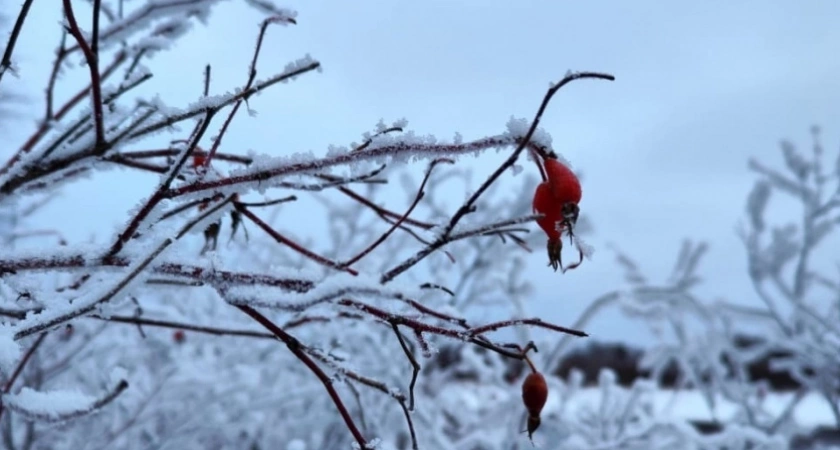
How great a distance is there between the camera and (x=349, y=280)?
2.81 feet

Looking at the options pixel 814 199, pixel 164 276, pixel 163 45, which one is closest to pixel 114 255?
pixel 164 276

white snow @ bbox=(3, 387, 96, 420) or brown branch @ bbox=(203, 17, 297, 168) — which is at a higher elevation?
brown branch @ bbox=(203, 17, 297, 168)

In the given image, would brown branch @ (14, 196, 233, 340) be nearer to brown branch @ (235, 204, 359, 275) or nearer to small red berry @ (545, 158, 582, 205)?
brown branch @ (235, 204, 359, 275)

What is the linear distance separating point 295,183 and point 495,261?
11.7 feet

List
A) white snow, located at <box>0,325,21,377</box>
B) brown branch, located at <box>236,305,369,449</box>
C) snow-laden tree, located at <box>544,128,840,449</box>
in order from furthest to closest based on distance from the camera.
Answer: snow-laden tree, located at <box>544,128,840,449</box>
brown branch, located at <box>236,305,369,449</box>
white snow, located at <box>0,325,21,377</box>

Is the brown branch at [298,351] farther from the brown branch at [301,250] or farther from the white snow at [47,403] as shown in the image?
the white snow at [47,403]

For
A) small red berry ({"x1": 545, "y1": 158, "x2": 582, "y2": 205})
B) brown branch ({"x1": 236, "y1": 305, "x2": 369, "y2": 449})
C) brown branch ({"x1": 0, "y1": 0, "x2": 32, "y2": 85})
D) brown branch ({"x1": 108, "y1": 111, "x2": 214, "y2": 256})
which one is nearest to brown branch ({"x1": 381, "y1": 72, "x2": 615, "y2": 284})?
small red berry ({"x1": 545, "y1": 158, "x2": 582, "y2": 205})

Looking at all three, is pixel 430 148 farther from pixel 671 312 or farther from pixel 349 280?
pixel 671 312

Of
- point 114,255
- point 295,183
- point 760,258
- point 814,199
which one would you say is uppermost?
point 814,199

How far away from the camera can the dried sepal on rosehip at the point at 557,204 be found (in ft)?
3.18

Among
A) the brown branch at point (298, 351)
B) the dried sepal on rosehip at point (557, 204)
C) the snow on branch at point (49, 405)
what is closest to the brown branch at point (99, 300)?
the brown branch at point (298, 351)

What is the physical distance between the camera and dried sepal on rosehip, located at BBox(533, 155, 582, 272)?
3.18 feet

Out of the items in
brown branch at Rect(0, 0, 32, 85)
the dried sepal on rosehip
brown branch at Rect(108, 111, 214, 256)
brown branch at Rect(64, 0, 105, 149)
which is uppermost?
brown branch at Rect(0, 0, 32, 85)

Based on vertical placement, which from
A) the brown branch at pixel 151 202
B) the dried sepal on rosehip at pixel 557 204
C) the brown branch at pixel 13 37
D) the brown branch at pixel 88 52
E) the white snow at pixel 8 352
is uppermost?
the brown branch at pixel 13 37
